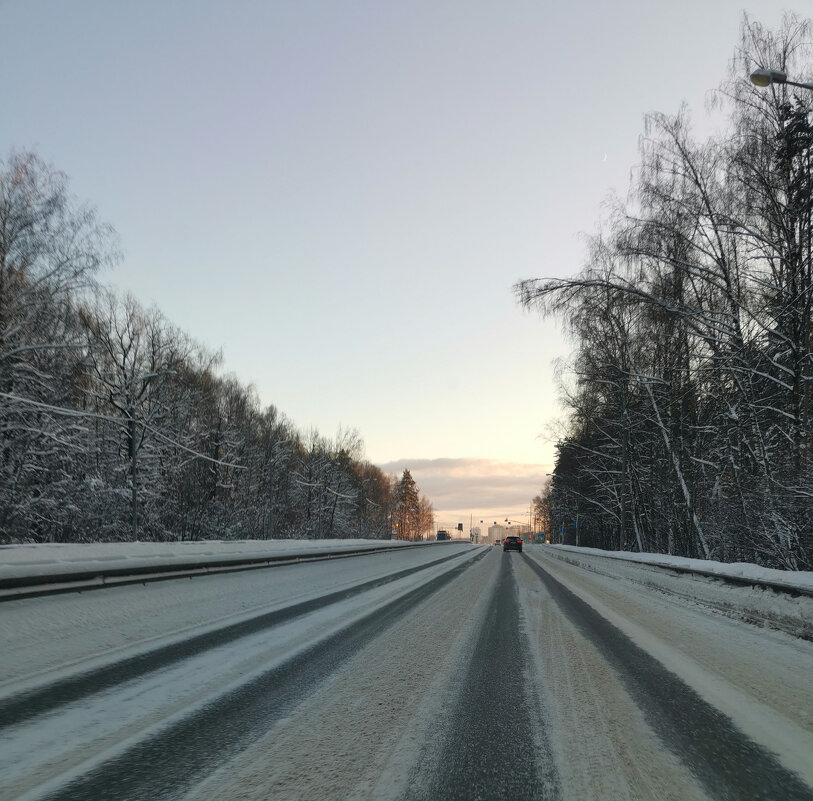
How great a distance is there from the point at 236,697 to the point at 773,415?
17.2 metres

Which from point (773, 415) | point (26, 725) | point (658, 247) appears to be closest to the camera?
point (26, 725)

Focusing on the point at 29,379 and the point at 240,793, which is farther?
the point at 29,379

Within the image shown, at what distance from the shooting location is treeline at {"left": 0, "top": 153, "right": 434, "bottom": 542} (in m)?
23.3

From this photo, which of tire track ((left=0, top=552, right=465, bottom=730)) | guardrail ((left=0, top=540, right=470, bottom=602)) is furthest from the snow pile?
tire track ((left=0, top=552, right=465, bottom=730))

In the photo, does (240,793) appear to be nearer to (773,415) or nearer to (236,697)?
(236,697)

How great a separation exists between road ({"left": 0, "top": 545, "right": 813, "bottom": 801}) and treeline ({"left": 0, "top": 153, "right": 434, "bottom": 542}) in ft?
50.2

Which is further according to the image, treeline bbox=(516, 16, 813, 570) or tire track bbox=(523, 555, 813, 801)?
treeline bbox=(516, 16, 813, 570)

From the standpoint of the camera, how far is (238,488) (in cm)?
5297

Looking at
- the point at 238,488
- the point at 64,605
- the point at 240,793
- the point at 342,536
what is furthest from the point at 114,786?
the point at 342,536

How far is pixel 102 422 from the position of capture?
37.0 m

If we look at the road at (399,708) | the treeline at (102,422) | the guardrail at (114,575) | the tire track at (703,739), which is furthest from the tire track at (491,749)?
the treeline at (102,422)

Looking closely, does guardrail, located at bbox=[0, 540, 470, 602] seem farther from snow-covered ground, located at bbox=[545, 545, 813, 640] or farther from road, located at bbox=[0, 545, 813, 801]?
snow-covered ground, located at bbox=[545, 545, 813, 640]

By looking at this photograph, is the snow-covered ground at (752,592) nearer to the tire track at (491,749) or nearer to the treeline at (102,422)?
the tire track at (491,749)

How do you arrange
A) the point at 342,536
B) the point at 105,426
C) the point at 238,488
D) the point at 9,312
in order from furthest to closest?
the point at 342,536 < the point at 238,488 < the point at 105,426 < the point at 9,312
